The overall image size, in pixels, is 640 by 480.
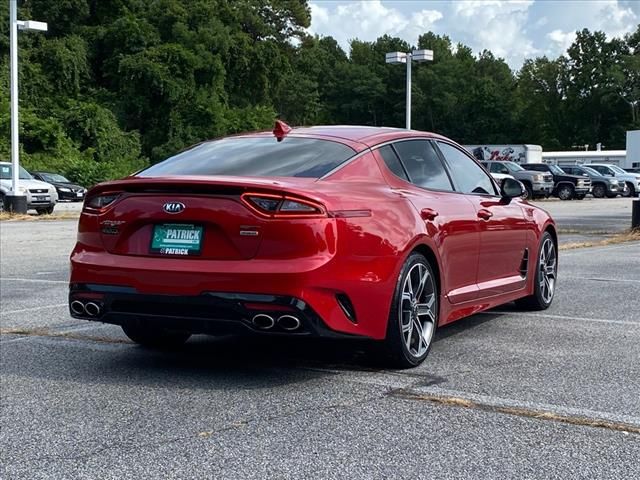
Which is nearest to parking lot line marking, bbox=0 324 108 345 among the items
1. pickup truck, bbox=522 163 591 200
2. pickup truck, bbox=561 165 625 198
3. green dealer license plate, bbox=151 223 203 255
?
green dealer license plate, bbox=151 223 203 255

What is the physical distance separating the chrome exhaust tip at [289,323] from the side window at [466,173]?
2.21 metres

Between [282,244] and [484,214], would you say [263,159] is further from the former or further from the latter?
[484,214]

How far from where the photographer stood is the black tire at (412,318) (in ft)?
17.4

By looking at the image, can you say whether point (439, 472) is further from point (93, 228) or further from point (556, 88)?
point (556, 88)

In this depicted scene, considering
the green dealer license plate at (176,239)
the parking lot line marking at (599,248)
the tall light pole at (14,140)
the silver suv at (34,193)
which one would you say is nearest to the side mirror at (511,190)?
the green dealer license plate at (176,239)

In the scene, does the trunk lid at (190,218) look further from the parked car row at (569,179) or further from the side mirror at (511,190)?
the parked car row at (569,179)

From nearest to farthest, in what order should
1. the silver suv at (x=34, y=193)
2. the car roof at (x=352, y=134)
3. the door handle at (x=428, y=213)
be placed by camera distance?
the door handle at (x=428, y=213)
the car roof at (x=352, y=134)
the silver suv at (x=34, y=193)

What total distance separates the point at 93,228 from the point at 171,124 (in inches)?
2117

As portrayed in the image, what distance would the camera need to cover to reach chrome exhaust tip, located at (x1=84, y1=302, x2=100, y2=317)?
5.27 meters

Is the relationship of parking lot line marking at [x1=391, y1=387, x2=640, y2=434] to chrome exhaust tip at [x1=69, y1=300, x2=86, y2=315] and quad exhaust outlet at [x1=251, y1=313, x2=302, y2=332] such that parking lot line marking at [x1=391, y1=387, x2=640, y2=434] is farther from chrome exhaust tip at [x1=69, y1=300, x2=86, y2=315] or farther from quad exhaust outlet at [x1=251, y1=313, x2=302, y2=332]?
chrome exhaust tip at [x1=69, y1=300, x2=86, y2=315]

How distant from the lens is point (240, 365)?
570 cm

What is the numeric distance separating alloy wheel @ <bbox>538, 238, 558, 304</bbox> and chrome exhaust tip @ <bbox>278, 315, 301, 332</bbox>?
11.6 feet

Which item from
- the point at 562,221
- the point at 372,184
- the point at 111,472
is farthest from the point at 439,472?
the point at 562,221

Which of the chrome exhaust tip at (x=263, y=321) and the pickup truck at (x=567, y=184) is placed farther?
the pickup truck at (x=567, y=184)
